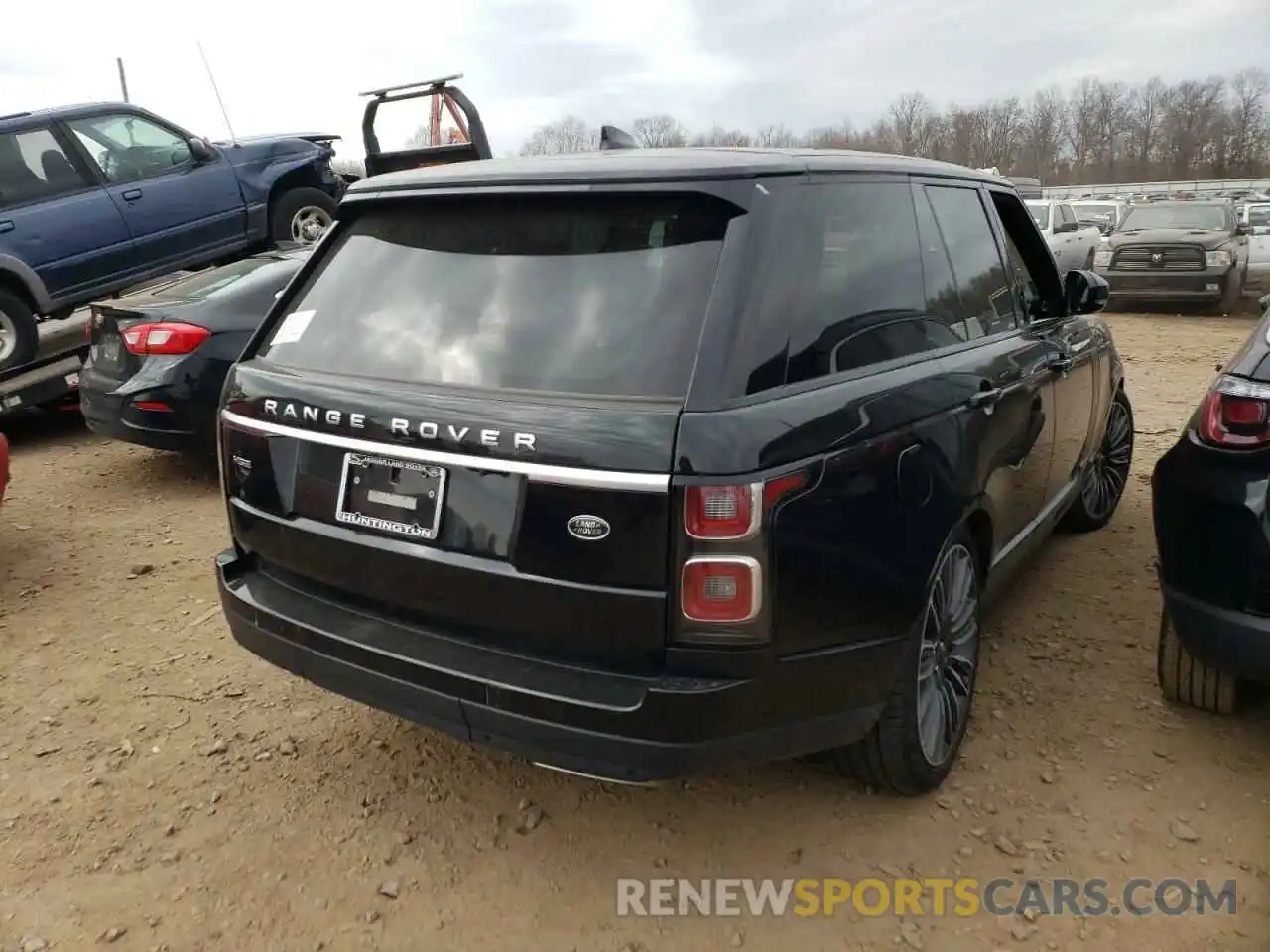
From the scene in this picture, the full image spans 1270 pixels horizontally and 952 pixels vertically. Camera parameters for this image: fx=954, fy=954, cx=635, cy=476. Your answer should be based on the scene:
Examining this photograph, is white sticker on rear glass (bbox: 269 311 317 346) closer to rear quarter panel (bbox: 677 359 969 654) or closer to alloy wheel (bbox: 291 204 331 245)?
rear quarter panel (bbox: 677 359 969 654)

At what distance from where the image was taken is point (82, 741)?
3320mm

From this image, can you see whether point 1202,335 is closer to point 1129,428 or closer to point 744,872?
point 1129,428

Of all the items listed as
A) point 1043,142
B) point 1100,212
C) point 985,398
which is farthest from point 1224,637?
point 1043,142

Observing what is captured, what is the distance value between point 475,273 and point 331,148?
318 inches

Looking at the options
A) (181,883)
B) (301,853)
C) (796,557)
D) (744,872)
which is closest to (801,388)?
(796,557)

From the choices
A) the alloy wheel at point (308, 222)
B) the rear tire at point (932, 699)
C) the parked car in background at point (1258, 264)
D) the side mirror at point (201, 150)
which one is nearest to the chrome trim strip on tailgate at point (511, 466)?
the rear tire at point (932, 699)

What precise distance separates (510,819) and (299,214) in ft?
26.2

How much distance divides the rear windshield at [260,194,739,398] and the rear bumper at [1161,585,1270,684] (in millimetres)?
1823

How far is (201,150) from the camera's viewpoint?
8.45 metres

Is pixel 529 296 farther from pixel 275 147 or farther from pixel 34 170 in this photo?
pixel 275 147

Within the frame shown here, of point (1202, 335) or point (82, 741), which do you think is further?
point (1202, 335)

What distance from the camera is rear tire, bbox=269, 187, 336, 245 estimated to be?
9.15 metres

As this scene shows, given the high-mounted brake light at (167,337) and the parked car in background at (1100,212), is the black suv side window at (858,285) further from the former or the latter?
the parked car in background at (1100,212)

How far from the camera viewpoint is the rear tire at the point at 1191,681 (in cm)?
319
